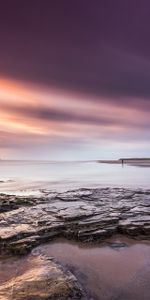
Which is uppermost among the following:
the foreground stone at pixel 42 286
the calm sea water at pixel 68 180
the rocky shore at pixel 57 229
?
the calm sea water at pixel 68 180

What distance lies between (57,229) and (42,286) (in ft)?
14.6

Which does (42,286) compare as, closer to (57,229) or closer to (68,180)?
(57,229)

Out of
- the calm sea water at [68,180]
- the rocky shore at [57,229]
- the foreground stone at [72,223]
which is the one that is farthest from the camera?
the calm sea water at [68,180]

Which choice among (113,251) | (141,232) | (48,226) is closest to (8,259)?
(48,226)

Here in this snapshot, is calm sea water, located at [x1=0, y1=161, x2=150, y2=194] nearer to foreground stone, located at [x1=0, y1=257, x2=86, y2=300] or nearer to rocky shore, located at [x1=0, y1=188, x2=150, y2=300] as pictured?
rocky shore, located at [x1=0, y1=188, x2=150, y2=300]

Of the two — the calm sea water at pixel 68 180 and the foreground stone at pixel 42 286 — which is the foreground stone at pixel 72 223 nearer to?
the foreground stone at pixel 42 286

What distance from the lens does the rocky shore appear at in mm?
6320

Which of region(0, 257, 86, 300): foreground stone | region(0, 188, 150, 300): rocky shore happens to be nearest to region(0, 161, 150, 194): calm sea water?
region(0, 188, 150, 300): rocky shore

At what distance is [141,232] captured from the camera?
10828mm

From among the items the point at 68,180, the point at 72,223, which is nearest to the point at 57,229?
the point at 72,223

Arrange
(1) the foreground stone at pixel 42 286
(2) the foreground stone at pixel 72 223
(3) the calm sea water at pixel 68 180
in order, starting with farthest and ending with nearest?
(3) the calm sea water at pixel 68 180 < (2) the foreground stone at pixel 72 223 < (1) the foreground stone at pixel 42 286

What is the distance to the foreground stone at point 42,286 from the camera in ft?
19.6

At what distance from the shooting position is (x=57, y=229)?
10.7m

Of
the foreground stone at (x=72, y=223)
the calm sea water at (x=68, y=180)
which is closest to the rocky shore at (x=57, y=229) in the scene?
the foreground stone at (x=72, y=223)
